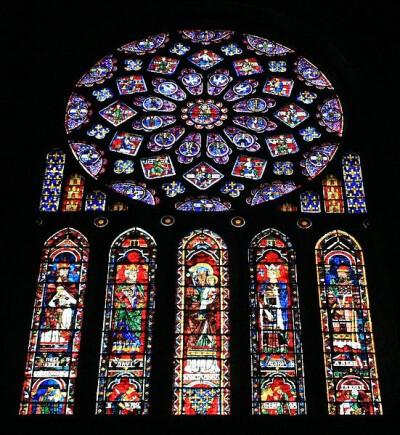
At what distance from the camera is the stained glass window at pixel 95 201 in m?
13.1

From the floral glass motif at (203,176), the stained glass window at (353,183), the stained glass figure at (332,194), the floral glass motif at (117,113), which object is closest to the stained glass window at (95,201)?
the floral glass motif at (203,176)

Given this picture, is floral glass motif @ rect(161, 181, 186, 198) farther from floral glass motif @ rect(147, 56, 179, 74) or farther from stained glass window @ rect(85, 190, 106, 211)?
floral glass motif @ rect(147, 56, 179, 74)

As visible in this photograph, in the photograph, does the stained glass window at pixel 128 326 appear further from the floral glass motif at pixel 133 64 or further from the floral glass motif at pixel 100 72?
the floral glass motif at pixel 133 64

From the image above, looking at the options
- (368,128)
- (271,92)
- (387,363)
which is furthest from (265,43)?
(387,363)

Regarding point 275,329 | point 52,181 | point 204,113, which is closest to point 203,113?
point 204,113

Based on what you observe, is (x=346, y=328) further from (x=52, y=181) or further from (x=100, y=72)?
(x=100, y=72)

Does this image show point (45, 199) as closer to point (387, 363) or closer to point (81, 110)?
point (81, 110)

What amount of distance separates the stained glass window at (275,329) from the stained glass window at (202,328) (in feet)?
1.25

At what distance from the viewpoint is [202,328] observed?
1202 cm

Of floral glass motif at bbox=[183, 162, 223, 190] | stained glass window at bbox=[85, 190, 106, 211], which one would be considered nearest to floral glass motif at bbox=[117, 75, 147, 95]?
floral glass motif at bbox=[183, 162, 223, 190]

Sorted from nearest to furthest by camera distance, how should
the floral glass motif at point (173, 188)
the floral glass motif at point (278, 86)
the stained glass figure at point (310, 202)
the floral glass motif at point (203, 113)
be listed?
1. the stained glass figure at point (310, 202)
2. the floral glass motif at point (173, 188)
3. the floral glass motif at point (203, 113)
4. the floral glass motif at point (278, 86)

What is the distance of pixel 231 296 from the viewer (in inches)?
481

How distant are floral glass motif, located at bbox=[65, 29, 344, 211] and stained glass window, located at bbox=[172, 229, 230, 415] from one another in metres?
0.79

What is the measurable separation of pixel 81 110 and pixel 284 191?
11.5 ft
